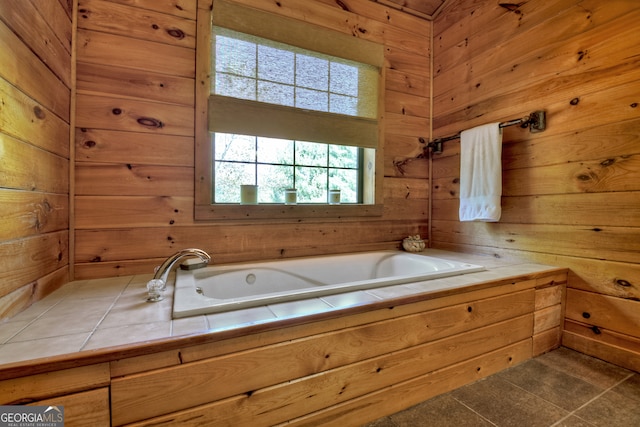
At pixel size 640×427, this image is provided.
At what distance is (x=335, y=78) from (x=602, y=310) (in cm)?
220

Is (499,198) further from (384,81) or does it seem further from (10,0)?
(10,0)

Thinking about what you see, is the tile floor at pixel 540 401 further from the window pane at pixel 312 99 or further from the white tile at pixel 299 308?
the window pane at pixel 312 99

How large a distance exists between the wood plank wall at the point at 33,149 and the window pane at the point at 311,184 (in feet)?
4.43

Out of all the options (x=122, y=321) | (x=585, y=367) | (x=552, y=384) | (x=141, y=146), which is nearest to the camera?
(x=122, y=321)

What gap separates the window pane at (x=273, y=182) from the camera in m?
2.05

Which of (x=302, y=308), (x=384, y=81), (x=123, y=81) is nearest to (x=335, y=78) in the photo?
(x=384, y=81)

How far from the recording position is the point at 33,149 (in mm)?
1151

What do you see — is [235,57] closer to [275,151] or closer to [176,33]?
[176,33]

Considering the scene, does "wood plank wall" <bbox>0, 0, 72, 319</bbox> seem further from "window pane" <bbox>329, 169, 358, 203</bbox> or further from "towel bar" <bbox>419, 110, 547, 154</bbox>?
"towel bar" <bbox>419, 110, 547, 154</bbox>

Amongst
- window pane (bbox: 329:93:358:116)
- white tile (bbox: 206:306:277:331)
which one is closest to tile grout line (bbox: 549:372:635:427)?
white tile (bbox: 206:306:277:331)

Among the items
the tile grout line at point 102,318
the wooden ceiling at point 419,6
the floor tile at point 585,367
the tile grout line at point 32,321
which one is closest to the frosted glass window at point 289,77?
the wooden ceiling at point 419,6

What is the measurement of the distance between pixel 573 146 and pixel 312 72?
171 centimetres

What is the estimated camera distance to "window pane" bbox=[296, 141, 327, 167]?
217 centimetres

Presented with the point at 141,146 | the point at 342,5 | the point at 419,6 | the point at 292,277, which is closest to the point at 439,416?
the point at 292,277
